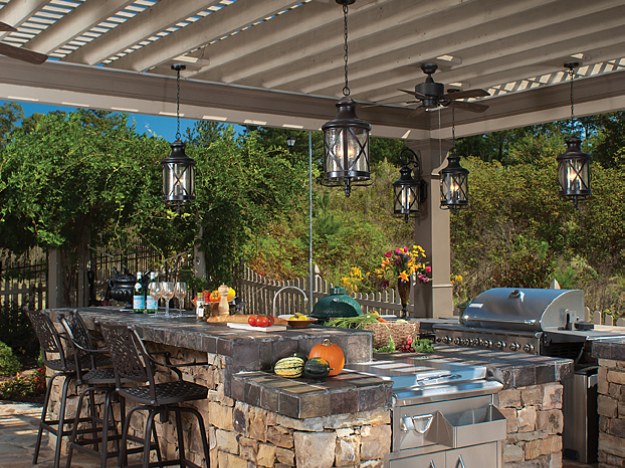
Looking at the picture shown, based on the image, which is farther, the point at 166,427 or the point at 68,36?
the point at 68,36

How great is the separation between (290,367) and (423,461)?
718 millimetres

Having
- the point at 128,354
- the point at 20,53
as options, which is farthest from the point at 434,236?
the point at 20,53

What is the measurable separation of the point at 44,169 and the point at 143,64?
2.92 metres

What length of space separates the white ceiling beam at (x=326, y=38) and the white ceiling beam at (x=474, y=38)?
25 centimetres

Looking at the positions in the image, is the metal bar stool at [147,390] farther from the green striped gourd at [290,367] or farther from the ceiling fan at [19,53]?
the ceiling fan at [19,53]

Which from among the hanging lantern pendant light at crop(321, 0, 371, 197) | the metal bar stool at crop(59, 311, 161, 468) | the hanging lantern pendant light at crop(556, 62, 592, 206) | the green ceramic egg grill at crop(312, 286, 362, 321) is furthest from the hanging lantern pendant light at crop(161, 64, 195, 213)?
the hanging lantern pendant light at crop(556, 62, 592, 206)

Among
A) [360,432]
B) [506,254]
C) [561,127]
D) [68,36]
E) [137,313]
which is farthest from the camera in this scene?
[561,127]

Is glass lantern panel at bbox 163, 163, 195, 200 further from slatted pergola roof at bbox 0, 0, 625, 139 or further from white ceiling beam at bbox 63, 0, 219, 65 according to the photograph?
white ceiling beam at bbox 63, 0, 219, 65

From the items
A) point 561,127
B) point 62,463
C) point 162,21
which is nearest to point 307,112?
point 162,21

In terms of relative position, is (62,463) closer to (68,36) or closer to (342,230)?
(68,36)

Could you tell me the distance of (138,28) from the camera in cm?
467

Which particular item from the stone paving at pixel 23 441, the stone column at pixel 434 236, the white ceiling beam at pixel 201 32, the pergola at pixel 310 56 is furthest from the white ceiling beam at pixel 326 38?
the stone paving at pixel 23 441

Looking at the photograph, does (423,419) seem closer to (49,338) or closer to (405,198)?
Result: (49,338)

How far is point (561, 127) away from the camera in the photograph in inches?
643
